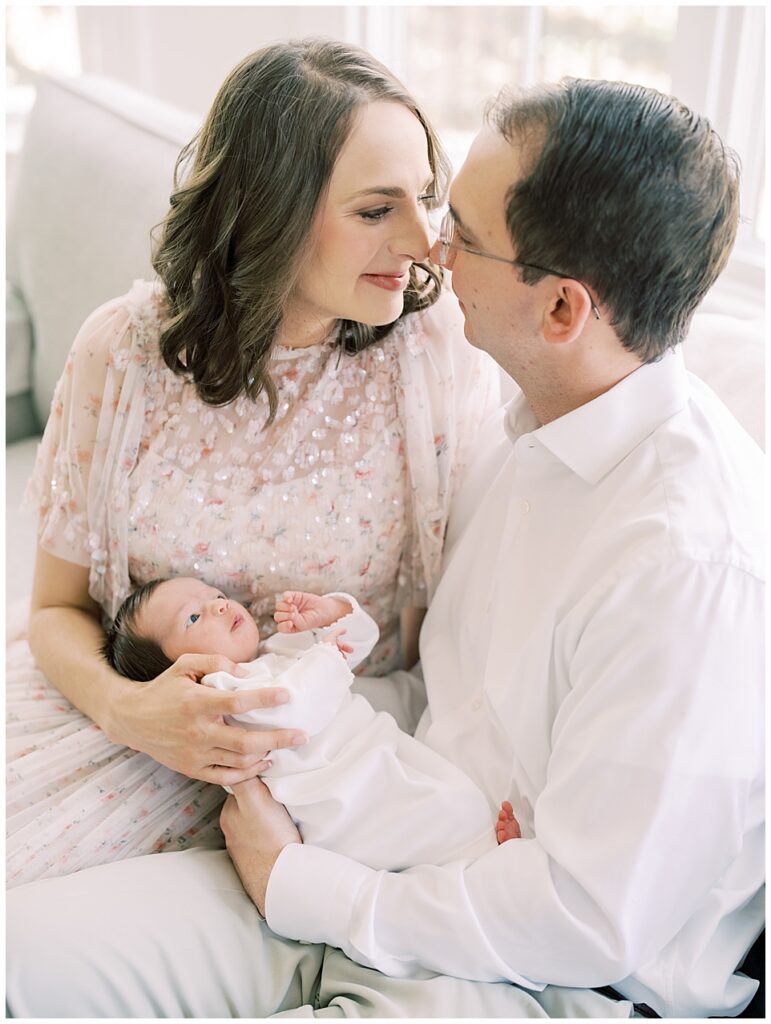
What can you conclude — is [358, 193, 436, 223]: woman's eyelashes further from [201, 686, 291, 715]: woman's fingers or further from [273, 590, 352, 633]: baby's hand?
[201, 686, 291, 715]: woman's fingers

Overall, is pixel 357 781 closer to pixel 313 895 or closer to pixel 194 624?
pixel 313 895

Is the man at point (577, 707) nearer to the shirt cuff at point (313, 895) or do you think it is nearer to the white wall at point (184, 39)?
the shirt cuff at point (313, 895)

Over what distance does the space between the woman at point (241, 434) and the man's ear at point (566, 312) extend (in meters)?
0.27

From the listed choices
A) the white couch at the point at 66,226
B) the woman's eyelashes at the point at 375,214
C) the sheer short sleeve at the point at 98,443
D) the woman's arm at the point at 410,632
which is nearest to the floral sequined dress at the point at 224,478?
the sheer short sleeve at the point at 98,443

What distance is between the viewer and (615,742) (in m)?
1.06

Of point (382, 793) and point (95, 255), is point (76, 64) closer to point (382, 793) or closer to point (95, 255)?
point (95, 255)

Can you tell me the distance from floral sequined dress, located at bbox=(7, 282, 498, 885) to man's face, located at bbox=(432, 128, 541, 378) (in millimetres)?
311

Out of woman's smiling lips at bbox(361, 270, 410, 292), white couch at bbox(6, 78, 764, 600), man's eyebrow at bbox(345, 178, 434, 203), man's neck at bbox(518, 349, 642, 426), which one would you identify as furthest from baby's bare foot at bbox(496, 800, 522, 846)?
white couch at bbox(6, 78, 764, 600)

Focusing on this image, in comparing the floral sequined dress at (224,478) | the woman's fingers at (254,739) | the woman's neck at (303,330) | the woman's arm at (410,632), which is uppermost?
the woman's neck at (303,330)

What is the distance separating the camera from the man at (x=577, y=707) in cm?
105

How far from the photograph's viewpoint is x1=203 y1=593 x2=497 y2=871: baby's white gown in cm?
125

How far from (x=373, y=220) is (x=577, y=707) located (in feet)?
2.31

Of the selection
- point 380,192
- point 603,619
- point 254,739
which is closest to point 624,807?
point 603,619

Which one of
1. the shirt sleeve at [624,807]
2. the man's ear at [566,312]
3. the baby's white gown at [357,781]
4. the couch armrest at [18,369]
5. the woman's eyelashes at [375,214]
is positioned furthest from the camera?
the couch armrest at [18,369]
